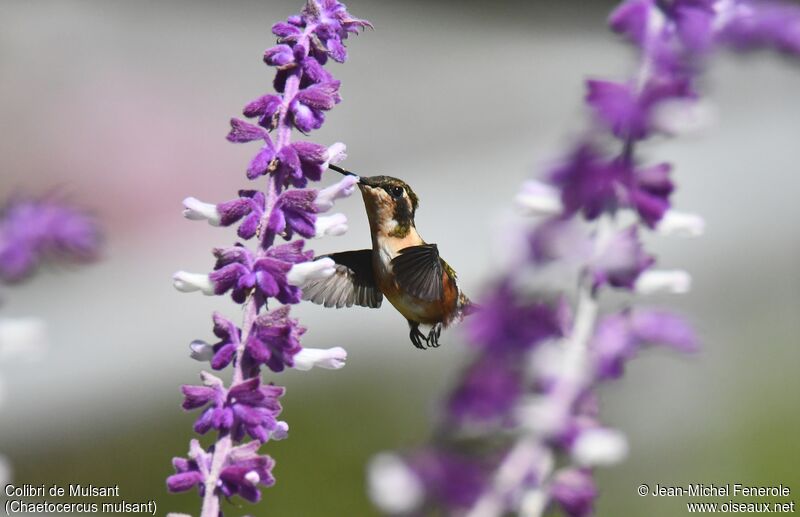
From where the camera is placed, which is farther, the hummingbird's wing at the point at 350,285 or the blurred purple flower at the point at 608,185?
the hummingbird's wing at the point at 350,285

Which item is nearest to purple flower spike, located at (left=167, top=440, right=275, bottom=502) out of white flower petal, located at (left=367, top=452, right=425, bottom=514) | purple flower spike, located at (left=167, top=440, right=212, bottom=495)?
purple flower spike, located at (left=167, top=440, right=212, bottom=495)

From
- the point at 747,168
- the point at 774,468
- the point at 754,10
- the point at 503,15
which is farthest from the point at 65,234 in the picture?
the point at 503,15

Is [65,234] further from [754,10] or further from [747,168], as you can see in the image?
[747,168]

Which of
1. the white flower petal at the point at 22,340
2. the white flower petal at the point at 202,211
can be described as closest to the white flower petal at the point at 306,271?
the white flower petal at the point at 202,211

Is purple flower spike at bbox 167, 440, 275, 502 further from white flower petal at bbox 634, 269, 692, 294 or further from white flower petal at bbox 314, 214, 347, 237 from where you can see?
white flower petal at bbox 634, 269, 692, 294

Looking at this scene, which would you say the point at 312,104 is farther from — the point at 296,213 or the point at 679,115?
the point at 679,115

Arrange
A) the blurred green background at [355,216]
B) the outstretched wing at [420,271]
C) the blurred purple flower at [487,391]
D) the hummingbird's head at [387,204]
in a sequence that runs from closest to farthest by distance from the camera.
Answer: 1. the blurred purple flower at [487,391]
2. the outstretched wing at [420,271]
3. the hummingbird's head at [387,204]
4. the blurred green background at [355,216]

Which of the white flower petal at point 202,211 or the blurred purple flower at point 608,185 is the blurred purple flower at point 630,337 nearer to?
the blurred purple flower at point 608,185
